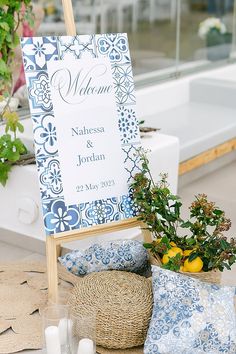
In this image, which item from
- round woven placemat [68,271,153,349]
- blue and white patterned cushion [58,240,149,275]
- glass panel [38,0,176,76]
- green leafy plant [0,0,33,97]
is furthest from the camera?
glass panel [38,0,176,76]

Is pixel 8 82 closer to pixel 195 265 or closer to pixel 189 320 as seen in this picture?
pixel 195 265

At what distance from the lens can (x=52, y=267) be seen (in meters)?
2.62

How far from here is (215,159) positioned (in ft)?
15.5

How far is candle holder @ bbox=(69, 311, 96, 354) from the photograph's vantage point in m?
2.30

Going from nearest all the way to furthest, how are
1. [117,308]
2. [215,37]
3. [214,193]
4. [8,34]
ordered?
[117,308]
[8,34]
[214,193]
[215,37]

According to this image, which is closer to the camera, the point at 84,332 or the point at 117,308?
the point at 84,332

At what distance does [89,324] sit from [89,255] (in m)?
0.57

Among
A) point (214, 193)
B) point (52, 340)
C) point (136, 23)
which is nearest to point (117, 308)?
point (52, 340)

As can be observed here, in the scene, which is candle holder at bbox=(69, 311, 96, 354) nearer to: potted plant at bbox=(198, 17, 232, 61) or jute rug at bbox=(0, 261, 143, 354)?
jute rug at bbox=(0, 261, 143, 354)

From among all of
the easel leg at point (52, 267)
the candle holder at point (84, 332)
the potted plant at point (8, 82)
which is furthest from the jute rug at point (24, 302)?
the potted plant at point (8, 82)

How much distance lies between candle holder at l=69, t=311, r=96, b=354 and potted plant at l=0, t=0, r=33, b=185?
3.72 ft

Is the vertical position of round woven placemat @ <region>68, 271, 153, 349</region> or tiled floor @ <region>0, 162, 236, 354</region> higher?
round woven placemat @ <region>68, 271, 153, 349</region>

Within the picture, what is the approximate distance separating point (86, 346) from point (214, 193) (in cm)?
214

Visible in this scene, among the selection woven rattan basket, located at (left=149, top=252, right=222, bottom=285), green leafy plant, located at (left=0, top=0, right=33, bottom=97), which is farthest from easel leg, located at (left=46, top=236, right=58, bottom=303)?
green leafy plant, located at (left=0, top=0, right=33, bottom=97)
